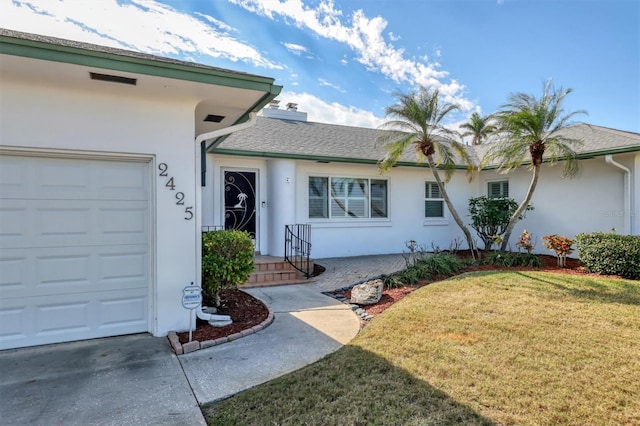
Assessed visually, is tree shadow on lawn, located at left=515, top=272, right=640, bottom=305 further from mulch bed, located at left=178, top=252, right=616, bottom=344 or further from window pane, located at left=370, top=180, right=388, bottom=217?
window pane, located at left=370, top=180, right=388, bottom=217

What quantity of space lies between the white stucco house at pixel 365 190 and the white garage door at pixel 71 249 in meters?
3.62

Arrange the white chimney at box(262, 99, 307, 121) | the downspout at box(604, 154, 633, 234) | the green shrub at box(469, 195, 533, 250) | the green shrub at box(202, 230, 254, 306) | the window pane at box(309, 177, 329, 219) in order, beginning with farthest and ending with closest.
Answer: the white chimney at box(262, 99, 307, 121) < the window pane at box(309, 177, 329, 219) < the green shrub at box(469, 195, 533, 250) < the downspout at box(604, 154, 633, 234) < the green shrub at box(202, 230, 254, 306)

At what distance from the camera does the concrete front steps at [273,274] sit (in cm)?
790

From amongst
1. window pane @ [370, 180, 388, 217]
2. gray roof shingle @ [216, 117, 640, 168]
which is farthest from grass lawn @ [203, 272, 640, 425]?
window pane @ [370, 180, 388, 217]

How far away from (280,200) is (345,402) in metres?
7.01

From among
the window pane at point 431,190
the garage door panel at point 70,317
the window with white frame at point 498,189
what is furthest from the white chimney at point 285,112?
the garage door panel at point 70,317

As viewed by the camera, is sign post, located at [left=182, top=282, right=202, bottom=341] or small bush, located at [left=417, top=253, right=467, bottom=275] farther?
small bush, located at [left=417, top=253, right=467, bottom=275]

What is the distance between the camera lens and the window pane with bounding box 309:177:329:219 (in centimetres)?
1059

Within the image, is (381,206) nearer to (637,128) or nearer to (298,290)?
(298,290)

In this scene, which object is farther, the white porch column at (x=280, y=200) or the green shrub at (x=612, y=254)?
the white porch column at (x=280, y=200)

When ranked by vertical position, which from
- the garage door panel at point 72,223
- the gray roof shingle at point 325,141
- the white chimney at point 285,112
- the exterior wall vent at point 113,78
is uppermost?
the white chimney at point 285,112

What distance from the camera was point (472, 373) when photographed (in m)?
3.46

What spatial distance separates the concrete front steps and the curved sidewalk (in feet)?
1.69

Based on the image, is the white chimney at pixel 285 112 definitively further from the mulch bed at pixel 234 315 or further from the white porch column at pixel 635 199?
the white porch column at pixel 635 199
